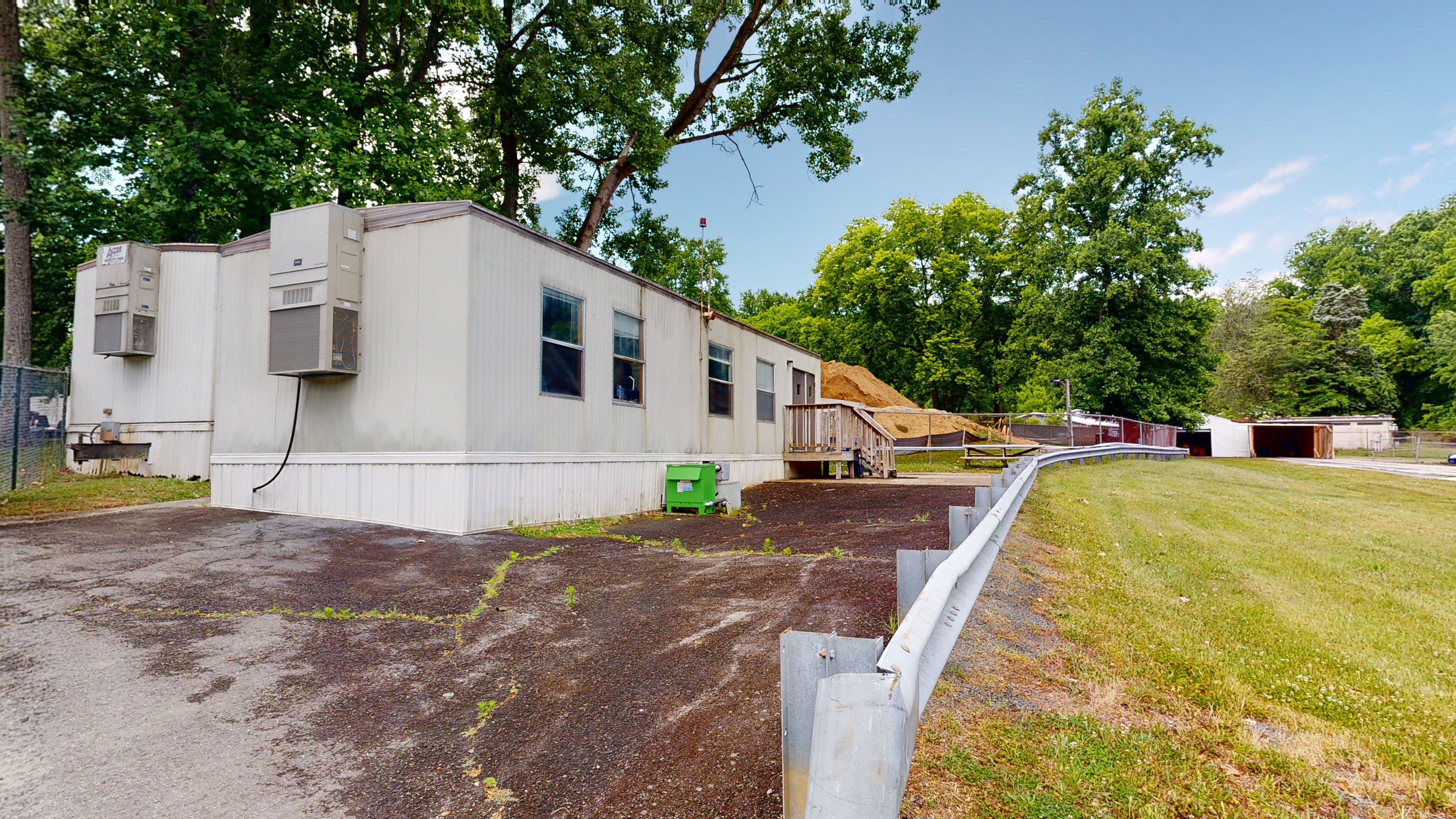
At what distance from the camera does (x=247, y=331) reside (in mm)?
8906

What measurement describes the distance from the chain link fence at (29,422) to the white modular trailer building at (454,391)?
6.11 feet

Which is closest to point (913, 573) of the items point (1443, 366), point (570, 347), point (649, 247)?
point (570, 347)

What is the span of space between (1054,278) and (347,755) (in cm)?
3122

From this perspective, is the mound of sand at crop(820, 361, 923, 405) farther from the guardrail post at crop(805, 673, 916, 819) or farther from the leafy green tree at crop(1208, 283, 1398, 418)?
the guardrail post at crop(805, 673, 916, 819)

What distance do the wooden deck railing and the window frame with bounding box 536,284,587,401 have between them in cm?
743

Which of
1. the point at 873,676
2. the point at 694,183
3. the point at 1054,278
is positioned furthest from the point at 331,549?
the point at 1054,278

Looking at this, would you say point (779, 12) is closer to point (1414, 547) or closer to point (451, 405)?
point (451, 405)

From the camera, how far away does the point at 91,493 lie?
9.39 m

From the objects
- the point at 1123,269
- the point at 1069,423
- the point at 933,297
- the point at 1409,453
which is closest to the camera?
the point at 1069,423

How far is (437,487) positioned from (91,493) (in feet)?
20.0

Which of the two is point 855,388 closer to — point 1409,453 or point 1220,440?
point 1220,440

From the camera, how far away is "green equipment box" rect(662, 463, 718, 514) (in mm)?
9938

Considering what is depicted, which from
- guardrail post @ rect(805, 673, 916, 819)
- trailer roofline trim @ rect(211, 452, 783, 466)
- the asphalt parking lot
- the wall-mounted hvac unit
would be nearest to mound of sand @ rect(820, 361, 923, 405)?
trailer roofline trim @ rect(211, 452, 783, 466)

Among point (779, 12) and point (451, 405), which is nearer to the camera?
point (451, 405)
